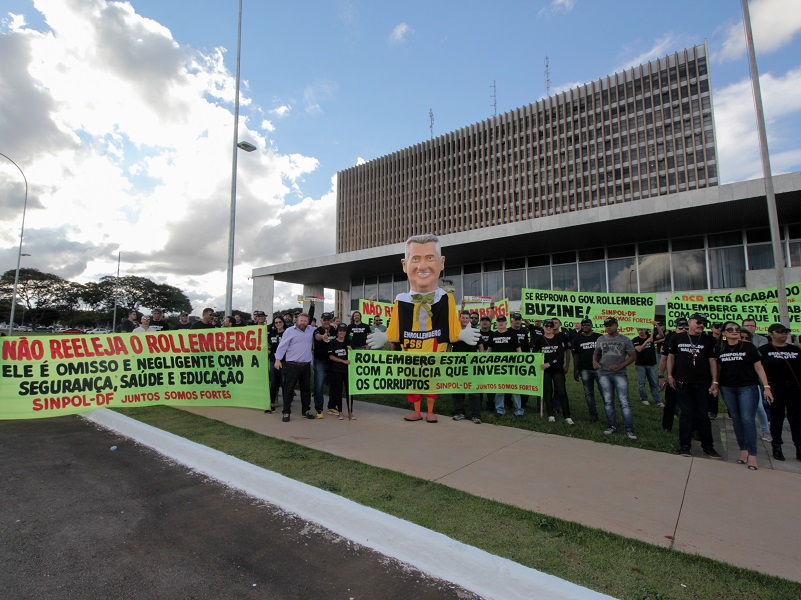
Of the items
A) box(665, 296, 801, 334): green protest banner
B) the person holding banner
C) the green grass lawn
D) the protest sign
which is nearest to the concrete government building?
the protest sign

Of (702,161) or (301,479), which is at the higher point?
(702,161)

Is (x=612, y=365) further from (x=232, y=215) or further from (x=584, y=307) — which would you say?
(x=232, y=215)

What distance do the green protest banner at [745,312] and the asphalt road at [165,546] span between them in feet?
30.8

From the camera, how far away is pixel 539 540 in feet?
11.0

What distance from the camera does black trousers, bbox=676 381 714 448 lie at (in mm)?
5743

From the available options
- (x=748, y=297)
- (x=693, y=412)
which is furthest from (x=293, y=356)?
(x=748, y=297)

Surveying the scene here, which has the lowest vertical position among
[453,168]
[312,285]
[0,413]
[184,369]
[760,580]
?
[760,580]

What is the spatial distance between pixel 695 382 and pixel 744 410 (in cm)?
60

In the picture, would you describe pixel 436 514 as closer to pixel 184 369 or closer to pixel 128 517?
pixel 128 517

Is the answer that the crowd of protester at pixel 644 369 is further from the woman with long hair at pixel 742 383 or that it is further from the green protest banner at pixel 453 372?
the green protest banner at pixel 453 372

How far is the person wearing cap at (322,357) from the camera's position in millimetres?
8125

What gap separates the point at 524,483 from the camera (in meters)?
4.62

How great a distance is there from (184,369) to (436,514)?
6445 mm

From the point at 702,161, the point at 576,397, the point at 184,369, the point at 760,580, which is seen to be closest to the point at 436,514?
the point at 760,580
